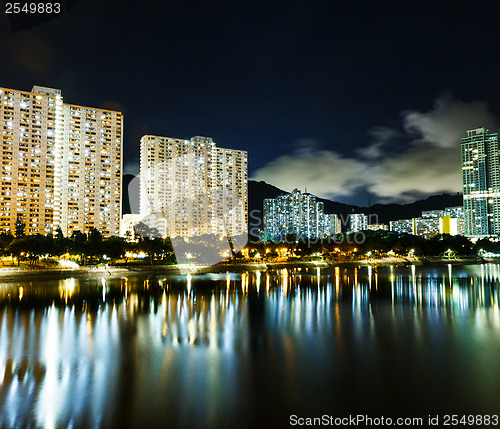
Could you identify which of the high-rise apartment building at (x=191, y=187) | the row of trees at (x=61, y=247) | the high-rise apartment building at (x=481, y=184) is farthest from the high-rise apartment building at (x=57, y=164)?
the high-rise apartment building at (x=481, y=184)

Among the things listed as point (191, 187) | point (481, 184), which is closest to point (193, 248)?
point (191, 187)

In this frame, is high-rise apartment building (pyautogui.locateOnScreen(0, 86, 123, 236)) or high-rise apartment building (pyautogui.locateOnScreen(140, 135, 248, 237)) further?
high-rise apartment building (pyautogui.locateOnScreen(140, 135, 248, 237))

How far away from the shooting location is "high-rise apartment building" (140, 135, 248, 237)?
426 feet

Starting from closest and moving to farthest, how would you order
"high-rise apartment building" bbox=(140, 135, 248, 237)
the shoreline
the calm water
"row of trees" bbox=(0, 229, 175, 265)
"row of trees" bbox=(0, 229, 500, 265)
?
the calm water < the shoreline < "row of trees" bbox=(0, 229, 175, 265) < "row of trees" bbox=(0, 229, 500, 265) < "high-rise apartment building" bbox=(140, 135, 248, 237)

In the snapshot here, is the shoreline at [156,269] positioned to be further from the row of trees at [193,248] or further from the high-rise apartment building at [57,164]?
the high-rise apartment building at [57,164]

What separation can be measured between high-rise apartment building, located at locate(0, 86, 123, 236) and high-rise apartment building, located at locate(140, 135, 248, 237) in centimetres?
1933

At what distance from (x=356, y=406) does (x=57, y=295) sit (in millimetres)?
26449

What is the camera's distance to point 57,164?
101 metres

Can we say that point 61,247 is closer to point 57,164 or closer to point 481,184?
point 57,164

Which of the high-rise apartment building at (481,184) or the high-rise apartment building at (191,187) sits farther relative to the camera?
the high-rise apartment building at (481,184)

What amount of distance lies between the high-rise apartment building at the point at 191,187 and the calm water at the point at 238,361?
104395 mm

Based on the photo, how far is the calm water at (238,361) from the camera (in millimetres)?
9328

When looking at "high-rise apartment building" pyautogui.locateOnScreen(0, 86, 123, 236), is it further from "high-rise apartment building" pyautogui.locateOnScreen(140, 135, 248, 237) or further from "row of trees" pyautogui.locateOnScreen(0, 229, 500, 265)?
"row of trees" pyautogui.locateOnScreen(0, 229, 500, 265)

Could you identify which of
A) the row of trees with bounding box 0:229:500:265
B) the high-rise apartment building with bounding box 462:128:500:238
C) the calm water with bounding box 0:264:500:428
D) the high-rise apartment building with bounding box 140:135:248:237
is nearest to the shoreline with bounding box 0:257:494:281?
the row of trees with bounding box 0:229:500:265
